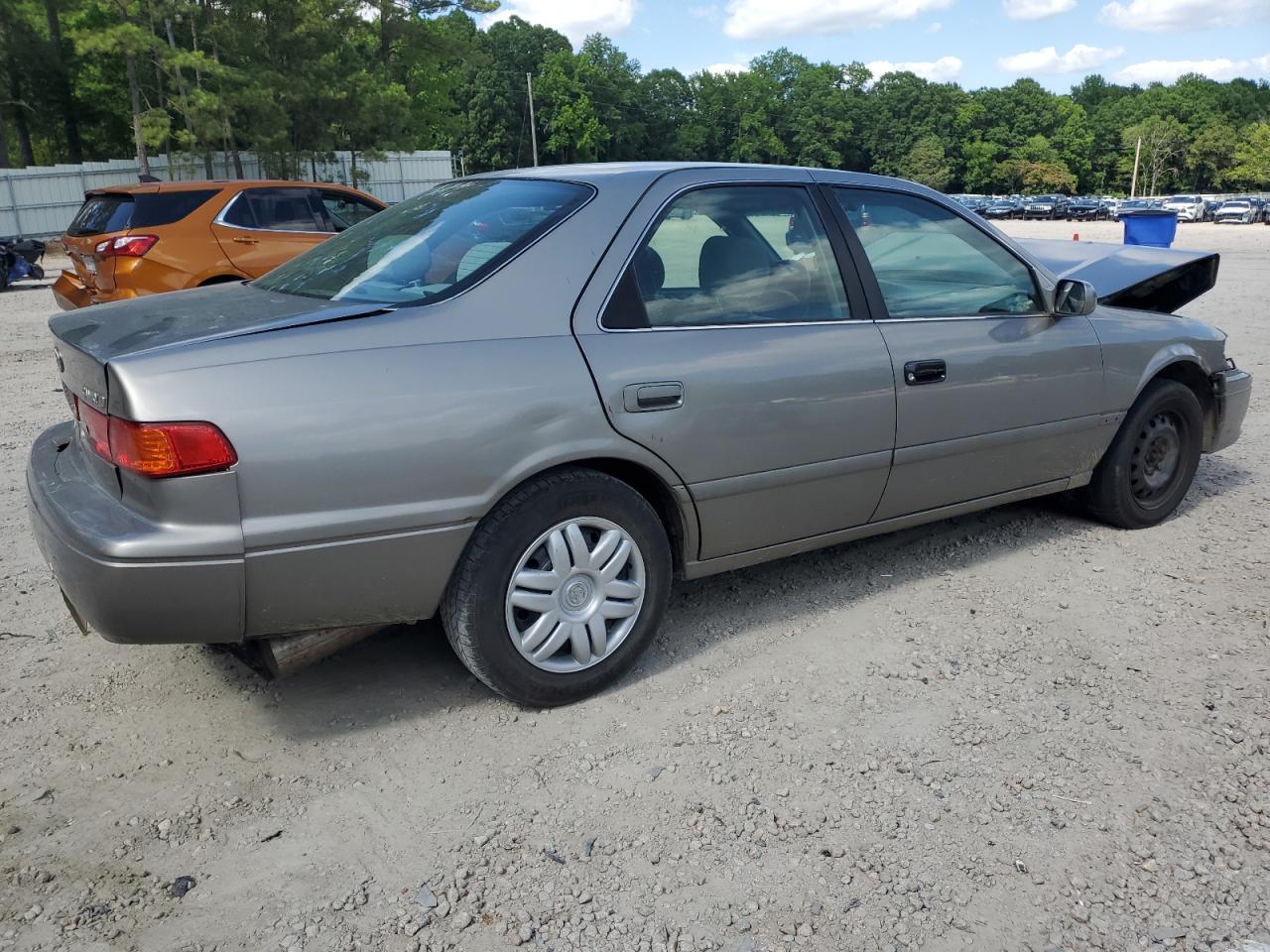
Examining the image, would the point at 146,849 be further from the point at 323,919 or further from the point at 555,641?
the point at 555,641

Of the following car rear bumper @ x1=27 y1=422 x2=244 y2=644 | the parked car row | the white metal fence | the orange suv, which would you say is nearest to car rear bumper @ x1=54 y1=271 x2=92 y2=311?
the orange suv

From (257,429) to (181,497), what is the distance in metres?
0.25

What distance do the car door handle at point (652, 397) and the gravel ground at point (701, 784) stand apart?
3.08 ft

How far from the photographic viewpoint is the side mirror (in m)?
4.15

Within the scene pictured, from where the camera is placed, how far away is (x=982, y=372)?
3.95m

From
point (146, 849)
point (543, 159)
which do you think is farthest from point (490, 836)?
point (543, 159)

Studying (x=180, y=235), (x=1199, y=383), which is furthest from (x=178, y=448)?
(x=180, y=235)

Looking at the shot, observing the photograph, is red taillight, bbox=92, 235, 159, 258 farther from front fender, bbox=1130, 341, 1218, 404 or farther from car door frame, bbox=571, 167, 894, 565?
front fender, bbox=1130, 341, 1218, 404

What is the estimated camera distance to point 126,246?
8891 mm

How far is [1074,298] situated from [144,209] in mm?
8080

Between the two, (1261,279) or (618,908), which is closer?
(618,908)

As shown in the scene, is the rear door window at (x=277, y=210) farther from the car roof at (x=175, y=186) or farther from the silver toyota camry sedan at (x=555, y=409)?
the silver toyota camry sedan at (x=555, y=409)

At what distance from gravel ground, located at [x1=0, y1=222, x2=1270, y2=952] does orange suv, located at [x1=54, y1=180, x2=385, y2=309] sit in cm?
545

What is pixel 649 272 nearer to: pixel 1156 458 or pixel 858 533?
pixel 858 533
